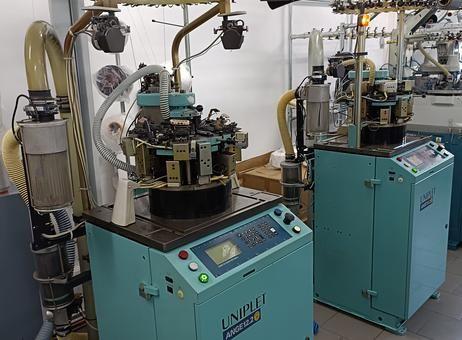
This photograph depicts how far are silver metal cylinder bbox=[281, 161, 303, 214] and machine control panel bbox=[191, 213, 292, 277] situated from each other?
3.41 ft

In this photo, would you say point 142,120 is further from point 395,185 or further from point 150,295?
point 395,185

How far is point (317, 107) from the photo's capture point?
8.66 feet

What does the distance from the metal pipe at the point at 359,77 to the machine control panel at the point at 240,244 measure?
108 centimetres

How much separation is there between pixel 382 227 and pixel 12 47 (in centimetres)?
238

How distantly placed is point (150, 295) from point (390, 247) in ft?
5.36

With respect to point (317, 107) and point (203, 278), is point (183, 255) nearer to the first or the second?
point (203, 278)

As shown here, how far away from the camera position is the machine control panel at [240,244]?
155 cm

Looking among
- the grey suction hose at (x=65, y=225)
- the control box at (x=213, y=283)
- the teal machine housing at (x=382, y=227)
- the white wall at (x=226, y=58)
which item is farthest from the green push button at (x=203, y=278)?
the teal machine housing at (x=382, y=227)

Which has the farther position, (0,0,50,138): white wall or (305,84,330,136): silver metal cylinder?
(305,84,330,136): silver metal cylinder

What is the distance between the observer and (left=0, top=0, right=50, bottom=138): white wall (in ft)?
7.83

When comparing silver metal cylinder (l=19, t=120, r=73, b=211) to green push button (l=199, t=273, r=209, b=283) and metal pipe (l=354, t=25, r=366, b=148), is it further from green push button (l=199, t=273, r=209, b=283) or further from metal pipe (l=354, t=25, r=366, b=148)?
metal pipe (l=354, t=25, r=366, b=148)

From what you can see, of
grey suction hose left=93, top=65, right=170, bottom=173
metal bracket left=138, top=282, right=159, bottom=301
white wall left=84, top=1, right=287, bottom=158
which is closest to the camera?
metal bracket left=138, top=282, right=159, bottom=301

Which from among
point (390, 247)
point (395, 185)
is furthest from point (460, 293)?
point (395, 185)

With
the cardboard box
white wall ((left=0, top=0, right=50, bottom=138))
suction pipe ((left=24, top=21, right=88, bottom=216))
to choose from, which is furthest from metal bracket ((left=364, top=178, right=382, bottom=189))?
white wall ((left=0, top=0, right=50, bottom=138))
